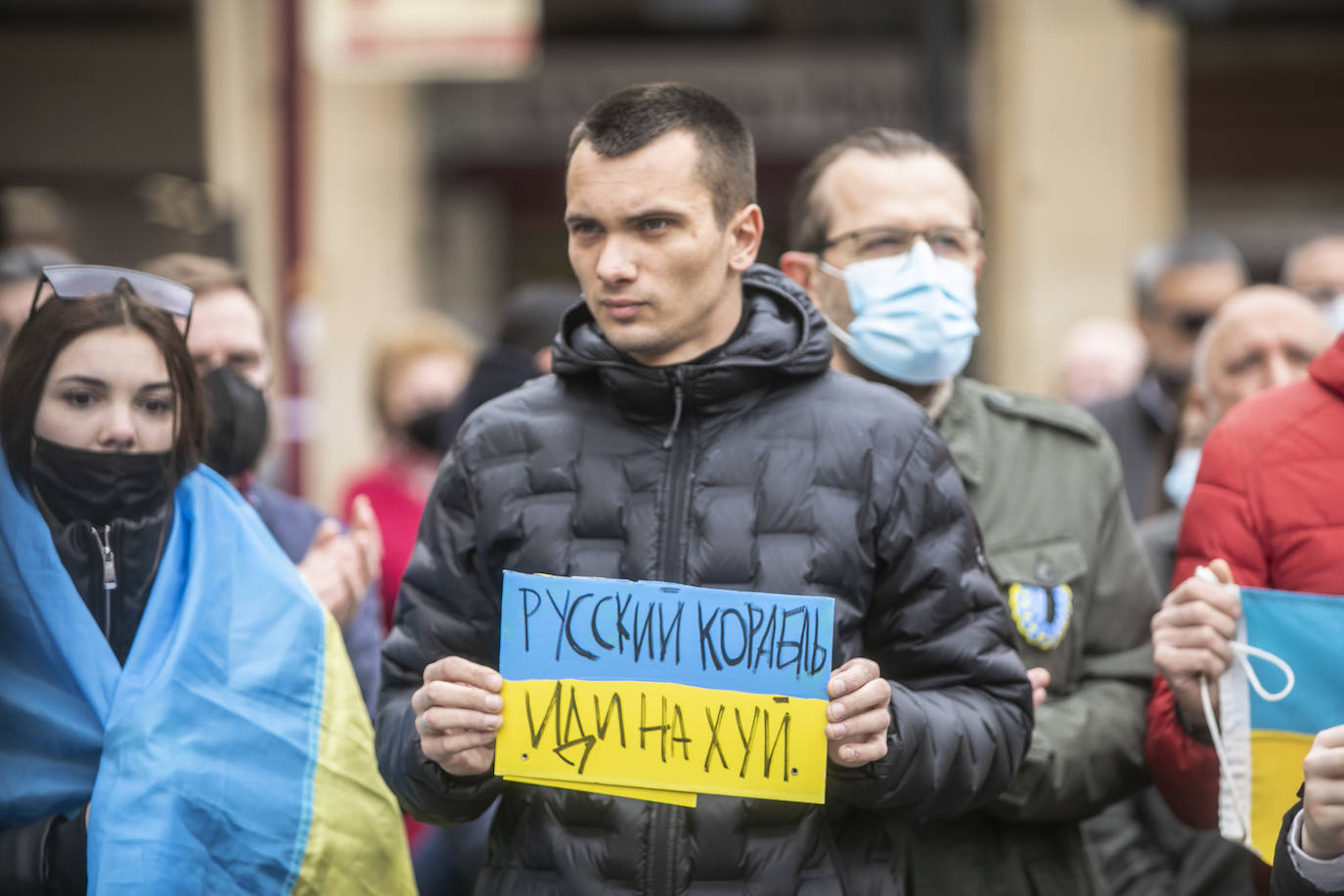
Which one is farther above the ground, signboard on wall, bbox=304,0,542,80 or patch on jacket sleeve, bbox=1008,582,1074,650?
signboard on wall, bbox=304,0,542,80

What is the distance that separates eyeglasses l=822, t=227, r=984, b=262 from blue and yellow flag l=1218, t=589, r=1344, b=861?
98 cm

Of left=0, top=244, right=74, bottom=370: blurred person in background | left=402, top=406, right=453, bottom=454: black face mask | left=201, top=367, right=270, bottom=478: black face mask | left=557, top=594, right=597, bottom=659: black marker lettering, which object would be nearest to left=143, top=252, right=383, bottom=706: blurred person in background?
left=201, top=367, right=270, bottom=478: black face mask

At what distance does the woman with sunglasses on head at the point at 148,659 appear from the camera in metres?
2.75

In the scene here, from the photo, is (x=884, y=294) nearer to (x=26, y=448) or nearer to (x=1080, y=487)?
(x=1080, y=487)

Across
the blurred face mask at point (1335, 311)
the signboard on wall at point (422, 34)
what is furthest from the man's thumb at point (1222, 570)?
the signboard on wall at point (422, 34)

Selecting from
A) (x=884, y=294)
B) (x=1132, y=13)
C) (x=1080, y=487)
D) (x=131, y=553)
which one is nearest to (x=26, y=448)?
(x=131, y=553)

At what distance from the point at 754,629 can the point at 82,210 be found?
13.1 metres

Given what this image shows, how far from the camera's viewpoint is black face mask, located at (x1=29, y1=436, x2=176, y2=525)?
9.43 feet

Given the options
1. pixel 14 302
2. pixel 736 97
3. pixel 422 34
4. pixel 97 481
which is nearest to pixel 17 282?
pixel 14 302

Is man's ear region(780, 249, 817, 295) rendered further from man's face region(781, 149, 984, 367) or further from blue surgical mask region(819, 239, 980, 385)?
blue surgical mask region(819, 239, 980, 385)

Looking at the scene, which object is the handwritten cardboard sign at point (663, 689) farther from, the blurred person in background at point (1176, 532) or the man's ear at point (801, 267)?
the blurred person in background at point (1176, 532)

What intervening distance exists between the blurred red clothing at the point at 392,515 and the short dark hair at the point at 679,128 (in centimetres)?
274

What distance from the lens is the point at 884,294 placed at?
11.2 feet

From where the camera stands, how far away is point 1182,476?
442cm
